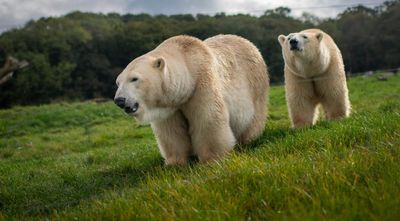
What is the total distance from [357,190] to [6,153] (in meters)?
10.6

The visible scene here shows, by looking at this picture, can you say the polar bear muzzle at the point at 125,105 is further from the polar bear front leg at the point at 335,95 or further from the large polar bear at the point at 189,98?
the polar bear front leg at the point at 335,95

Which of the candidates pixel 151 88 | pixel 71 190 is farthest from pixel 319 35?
pixel 71 190

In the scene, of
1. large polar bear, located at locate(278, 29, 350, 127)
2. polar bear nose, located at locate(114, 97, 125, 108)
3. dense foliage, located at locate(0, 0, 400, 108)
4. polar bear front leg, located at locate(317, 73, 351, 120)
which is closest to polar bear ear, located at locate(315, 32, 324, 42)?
large polar bear, located at locate(278, 29, 350, 127)

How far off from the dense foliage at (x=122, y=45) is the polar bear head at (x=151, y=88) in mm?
27914

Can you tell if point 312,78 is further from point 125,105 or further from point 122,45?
point 122,45

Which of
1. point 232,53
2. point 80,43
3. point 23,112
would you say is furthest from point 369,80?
point 80,43

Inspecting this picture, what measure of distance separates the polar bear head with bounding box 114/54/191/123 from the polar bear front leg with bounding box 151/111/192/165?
0.28 meters

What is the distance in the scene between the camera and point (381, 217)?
279cm

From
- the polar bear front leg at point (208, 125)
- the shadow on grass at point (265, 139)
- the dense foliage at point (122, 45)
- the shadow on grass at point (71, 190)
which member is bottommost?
the dense foliage at point (122, 45)

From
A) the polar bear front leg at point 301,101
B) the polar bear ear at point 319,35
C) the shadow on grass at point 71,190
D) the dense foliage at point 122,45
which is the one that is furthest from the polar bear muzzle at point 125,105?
the dense foliage at point 122,45

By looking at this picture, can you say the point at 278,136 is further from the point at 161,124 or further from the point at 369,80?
the point at 369,80

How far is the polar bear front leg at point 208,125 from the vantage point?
605 centimetres

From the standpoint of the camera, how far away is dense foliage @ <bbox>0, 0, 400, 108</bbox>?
4028 centimetres

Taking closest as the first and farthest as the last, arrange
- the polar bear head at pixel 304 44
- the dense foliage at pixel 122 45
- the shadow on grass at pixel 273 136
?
the shadow on grass at pixel 273 136 < the polar bear head at pixel 304 44 < the dense foliage at pixel 122 45
